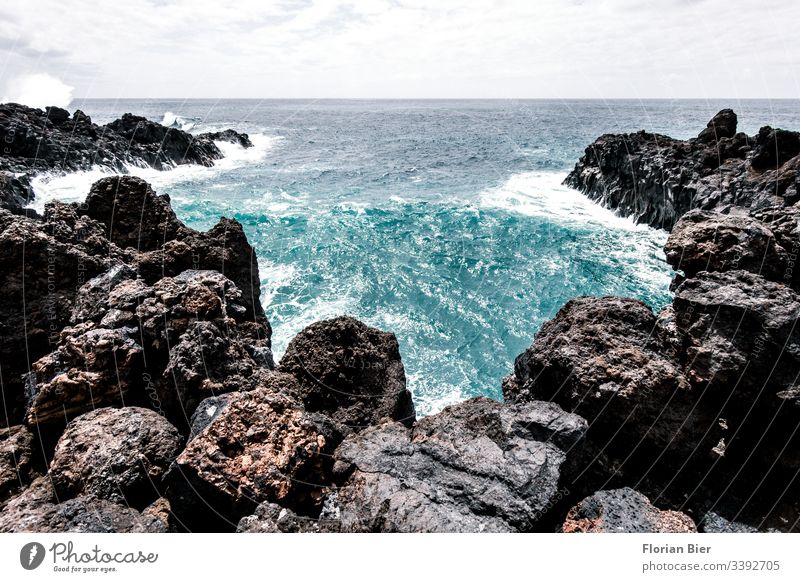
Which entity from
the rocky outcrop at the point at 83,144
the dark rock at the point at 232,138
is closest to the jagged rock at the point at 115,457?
the rocky outcrop at the point at 83,144

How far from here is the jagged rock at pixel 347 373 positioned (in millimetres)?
8312

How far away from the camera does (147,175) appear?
46.0 m

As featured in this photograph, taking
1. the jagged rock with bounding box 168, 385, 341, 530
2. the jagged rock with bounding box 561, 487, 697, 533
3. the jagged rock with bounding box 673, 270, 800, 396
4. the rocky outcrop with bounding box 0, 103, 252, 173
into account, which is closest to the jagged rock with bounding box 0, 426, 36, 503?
the jagged rock with bounding box 168, 385, 341, 530

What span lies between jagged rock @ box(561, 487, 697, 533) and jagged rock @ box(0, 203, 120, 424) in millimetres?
8650

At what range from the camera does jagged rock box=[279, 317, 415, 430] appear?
8312mm

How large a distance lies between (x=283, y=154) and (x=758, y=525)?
67.1 metres

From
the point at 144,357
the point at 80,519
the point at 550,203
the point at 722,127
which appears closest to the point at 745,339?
the point at 80,519

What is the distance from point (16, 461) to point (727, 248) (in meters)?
11.9

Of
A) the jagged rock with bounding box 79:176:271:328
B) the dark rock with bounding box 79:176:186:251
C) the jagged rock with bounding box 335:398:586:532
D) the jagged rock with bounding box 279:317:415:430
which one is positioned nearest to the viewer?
the jagged rock with bounding box 335:398:586:532

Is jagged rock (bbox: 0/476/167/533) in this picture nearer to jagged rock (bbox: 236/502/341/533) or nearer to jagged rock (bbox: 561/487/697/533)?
jagged rock (bbox: 236/502/341/533)


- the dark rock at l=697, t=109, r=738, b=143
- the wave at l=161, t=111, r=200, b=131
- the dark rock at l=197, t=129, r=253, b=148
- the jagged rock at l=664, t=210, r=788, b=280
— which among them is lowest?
the jagged rock at l=664, t=210, r=788, b=280

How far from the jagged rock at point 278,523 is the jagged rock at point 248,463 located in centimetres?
28

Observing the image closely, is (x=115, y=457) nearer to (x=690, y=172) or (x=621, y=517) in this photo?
(x=621, y=517)
